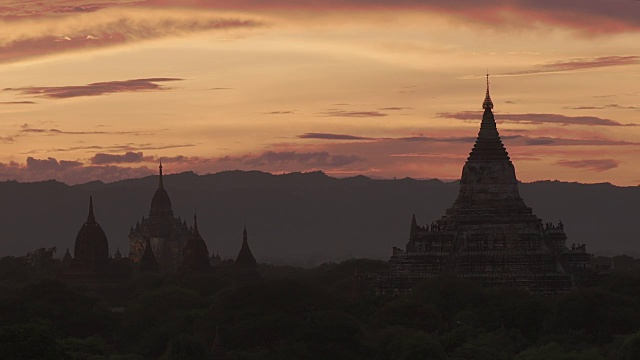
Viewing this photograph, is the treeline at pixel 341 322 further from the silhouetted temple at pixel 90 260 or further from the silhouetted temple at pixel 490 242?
the silhouetted temple at pixel 90 260

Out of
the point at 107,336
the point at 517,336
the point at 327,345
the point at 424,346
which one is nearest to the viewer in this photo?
the point at 424,346

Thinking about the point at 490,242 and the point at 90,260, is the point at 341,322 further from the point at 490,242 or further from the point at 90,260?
the point at 90,260

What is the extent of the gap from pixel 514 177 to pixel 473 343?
179 feet

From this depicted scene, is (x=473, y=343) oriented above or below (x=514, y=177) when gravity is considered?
below

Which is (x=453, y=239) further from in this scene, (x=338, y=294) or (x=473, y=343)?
(x=473, y=343)

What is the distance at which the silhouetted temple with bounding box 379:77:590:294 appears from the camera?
157500 mm

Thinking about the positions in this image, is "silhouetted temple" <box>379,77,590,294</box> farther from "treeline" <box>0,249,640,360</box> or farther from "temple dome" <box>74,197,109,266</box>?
"temple dome" <box>74,197,109,266</box>

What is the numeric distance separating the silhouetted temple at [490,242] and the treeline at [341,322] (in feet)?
15.4

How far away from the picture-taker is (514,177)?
169 metres

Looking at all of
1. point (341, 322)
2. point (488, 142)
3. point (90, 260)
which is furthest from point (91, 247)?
point (341, 322)

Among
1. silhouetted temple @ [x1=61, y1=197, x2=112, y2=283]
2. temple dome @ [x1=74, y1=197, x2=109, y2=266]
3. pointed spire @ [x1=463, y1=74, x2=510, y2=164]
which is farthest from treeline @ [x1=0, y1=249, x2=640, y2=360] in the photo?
temple dome @ [x1=74, y1=197, x2=109, y2=266]

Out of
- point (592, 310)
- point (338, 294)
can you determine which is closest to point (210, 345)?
point (592, 310)

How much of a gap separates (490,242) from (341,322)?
144 ft

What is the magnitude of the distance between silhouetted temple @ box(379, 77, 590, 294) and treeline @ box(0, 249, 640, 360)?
4.68 metres
